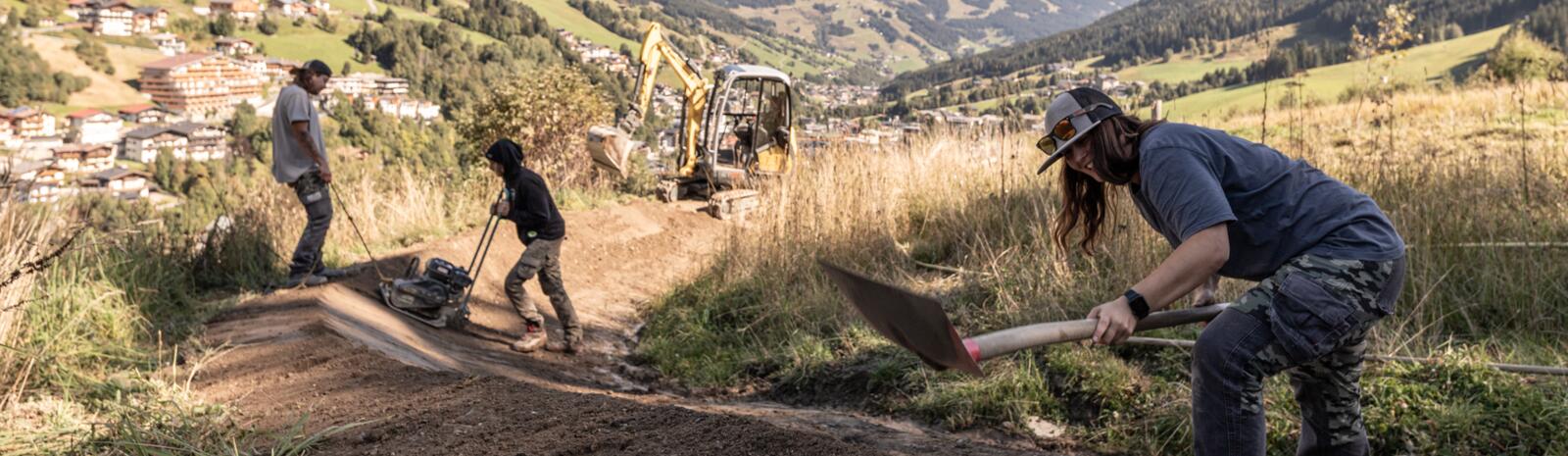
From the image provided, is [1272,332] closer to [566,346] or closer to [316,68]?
[566,346]

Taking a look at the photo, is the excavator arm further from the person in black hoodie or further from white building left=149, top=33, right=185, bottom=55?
white building left=149, top=33, right=185, bottom=55

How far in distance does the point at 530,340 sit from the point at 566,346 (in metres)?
0.29

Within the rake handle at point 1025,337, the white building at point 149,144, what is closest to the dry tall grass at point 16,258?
the rake handle at point 1025,337

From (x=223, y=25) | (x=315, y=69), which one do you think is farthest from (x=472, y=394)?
(x=223, y=25)

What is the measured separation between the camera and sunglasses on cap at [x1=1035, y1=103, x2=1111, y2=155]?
286 cm

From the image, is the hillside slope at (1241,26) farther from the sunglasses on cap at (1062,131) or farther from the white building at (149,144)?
the sunglasses on cap at (1062,131)

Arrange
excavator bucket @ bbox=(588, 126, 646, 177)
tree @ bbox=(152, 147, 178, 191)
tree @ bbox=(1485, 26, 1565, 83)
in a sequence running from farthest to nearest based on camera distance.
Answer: tree @ bbox=(152, 147, 178, 191) < tree @ bbox=(1485, 26, 1565, 83) < excavator bucket @ bbox=(588, 126, 646, 177)

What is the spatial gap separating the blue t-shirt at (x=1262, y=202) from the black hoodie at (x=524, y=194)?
4.81m

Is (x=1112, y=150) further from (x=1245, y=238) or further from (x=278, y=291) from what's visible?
(x=278, y=291)

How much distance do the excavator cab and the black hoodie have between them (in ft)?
27.9

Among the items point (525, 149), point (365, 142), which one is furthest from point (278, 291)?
point (365, 142)

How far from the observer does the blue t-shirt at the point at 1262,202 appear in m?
2.67

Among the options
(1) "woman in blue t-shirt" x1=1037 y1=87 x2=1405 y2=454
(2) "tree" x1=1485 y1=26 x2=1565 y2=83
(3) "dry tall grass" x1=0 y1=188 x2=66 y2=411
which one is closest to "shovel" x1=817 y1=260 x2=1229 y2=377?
(1) "woman in blue t-shirt" x1=1037 y1=87 x2=1405 y2=454

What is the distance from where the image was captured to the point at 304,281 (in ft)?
23.6
